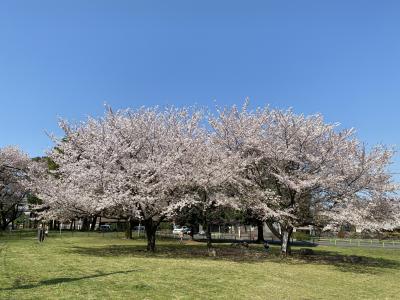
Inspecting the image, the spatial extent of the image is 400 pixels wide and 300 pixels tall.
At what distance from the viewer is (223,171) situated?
2467 cm

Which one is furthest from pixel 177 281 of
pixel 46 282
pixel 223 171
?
pixel 223 171

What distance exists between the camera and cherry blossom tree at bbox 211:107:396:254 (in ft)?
81.5

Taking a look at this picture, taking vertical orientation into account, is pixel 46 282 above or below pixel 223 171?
below

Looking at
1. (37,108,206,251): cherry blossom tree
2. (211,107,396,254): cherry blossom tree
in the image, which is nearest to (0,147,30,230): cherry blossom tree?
(37,108,206,251): cherry blossom tree

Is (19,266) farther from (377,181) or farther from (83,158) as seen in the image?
(377,181)

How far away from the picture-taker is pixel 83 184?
77.6 feet

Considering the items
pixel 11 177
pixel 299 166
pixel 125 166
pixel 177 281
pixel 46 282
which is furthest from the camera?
pixel 11 177

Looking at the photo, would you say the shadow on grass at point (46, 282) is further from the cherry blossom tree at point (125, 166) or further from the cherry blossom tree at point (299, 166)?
the cherry blossom tree at point (299, 166)

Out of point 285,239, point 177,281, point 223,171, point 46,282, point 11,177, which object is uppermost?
point 11,177

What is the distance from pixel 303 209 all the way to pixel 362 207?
148 inches

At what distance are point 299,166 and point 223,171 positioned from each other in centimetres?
565

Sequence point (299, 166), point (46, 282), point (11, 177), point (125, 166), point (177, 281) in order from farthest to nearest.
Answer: point (11, 177) → point (299, 166) → point (125, 166) → point (177, 281) → point (46, 282)

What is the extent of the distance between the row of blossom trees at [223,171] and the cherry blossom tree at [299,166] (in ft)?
0.22

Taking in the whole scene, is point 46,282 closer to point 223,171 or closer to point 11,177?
point 223,171
